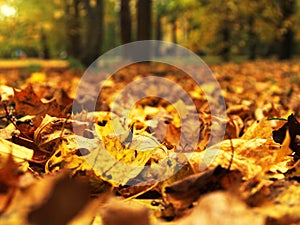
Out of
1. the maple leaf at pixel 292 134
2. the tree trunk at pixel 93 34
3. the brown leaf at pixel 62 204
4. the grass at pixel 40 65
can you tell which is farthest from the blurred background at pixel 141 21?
the brown leaf at pixel 62 204

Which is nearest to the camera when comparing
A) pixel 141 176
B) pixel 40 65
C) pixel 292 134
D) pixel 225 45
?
pixel 141 176

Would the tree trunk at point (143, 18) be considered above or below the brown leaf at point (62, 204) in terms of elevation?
above

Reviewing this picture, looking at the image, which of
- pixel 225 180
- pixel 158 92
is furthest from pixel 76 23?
pixel 225 180

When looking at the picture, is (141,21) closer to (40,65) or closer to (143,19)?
(143,19)

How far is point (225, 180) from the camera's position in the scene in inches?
36.0

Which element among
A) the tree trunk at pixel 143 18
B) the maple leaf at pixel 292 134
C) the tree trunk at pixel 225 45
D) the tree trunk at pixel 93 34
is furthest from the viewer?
the tree trunk at pixel 225 45

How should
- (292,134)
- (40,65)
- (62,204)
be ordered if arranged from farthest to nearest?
(40,65) < (292,134) < (62,204)

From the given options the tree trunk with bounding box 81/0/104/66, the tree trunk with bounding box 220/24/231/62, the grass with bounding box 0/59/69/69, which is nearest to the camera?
the tree trunk with bounding box 81/0/104/66

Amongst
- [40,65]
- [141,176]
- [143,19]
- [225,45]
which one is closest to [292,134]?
[141,176]

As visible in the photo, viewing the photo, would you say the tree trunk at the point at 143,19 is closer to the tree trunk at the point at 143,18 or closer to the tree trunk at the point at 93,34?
the tree trunk at the point at 143,18

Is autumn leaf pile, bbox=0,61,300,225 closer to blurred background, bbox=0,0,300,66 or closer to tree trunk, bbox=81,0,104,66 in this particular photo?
blurred background, bbox=0,0,300,66

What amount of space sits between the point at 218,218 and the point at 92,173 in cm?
42

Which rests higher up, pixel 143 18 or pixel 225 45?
pixel 143 18

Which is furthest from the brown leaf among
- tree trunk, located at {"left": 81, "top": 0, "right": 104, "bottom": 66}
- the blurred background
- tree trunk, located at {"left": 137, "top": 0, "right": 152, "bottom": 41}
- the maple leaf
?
tree trunk, located at {"left": 137, "top": 0, "right": 152, "bottom": 41}
